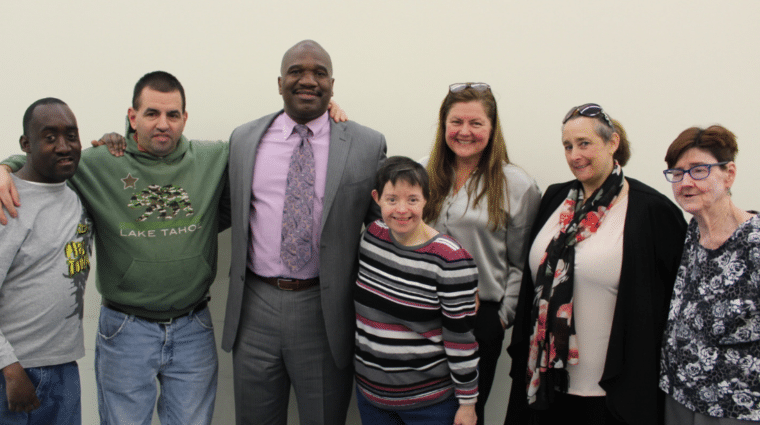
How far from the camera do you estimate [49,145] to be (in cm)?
162

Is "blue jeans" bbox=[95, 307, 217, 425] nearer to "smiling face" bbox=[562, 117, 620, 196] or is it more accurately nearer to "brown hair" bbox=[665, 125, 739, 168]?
"smiling face" bbox=[562, 117, 620, 196]

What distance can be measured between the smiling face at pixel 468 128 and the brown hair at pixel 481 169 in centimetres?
2

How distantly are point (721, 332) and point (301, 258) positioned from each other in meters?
1.35

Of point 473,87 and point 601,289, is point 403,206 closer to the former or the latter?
point 473,87

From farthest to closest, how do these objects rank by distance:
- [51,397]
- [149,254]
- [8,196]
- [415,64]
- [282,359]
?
[415,64]
[282,359]
[149,254]
[51,397]
[8,196]

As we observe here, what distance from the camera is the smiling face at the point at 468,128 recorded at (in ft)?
5.98

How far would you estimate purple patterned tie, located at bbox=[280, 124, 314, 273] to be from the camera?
6.03ft

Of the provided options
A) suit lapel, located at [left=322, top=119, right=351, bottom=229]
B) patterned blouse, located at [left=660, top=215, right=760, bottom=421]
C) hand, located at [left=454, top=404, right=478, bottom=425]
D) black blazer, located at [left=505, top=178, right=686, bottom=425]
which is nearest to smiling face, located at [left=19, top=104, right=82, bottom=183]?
suit lapel, located at [left=322, top=119, right=351, bottom=229]

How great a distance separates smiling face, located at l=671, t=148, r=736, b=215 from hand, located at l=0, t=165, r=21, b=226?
2090 mm

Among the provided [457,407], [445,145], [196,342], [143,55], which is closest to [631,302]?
[457,407]

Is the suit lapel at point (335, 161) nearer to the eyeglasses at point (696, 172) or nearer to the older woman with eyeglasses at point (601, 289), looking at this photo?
the older woman with eyeglasses at point (601, 289)

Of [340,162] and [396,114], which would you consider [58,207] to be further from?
[396,114]

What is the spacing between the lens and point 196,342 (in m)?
1.93

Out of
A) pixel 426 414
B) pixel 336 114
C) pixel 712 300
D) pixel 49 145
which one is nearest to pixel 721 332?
pixel 712 300
